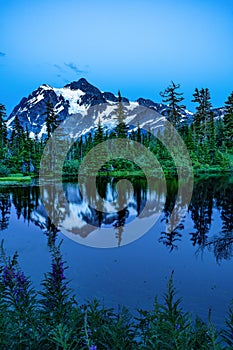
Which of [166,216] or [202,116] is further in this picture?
[202,116]

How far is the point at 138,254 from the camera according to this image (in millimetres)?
7938

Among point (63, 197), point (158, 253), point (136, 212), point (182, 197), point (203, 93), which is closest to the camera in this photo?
point (158, 253)

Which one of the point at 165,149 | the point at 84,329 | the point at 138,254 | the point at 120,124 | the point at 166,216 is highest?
the point at 120,124

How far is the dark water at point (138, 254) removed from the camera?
17.9 feet

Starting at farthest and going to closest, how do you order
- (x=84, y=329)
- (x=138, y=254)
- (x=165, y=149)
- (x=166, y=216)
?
1. (x=165, y=149)
2. (x=166, y=216)
3. (x=138, y=254)
4. (x=84, y=329)

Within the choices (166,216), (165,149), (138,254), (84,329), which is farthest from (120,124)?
(84,329)

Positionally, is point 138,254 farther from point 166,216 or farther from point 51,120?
point 51,120

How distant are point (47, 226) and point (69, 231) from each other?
1143mm

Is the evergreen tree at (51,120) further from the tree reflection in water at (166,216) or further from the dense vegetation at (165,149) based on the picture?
the tree reflection in water at (166,216)

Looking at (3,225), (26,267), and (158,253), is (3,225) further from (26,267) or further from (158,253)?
(158,253)

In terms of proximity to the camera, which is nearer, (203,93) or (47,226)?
(47,226)

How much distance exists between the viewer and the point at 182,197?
56.9 ft

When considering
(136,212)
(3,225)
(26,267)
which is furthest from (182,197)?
(26,267)

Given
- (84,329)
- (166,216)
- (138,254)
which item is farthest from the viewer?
(166,216)
